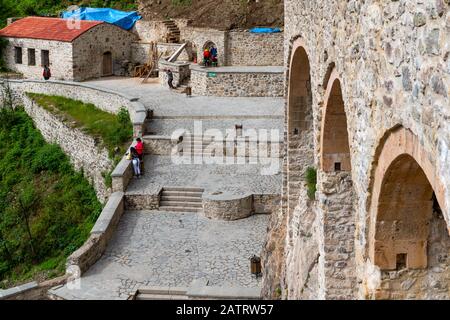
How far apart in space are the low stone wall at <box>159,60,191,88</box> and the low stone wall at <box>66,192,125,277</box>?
11.4 m

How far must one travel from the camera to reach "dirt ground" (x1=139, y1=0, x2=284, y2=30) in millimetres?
30719

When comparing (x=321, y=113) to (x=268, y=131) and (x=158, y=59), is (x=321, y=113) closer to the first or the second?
(x=268, y=131)

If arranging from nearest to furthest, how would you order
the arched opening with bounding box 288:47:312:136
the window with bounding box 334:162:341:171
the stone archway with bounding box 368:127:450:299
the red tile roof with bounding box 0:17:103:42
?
the stone archway with bounding box 368:127:450:299, the window with bounding box 334:162:341:171, the arched opening with bounding box 288:47:312:136, the red tile roof with bounding box 0:17:103:42

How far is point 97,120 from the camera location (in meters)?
24.3

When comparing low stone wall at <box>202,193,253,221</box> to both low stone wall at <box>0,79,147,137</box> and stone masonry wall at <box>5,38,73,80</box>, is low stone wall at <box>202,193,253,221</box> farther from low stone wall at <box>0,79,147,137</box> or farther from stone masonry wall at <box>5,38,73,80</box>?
stone masonry wall at <box>5,38,73,80</box>

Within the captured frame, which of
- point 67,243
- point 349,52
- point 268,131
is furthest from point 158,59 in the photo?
point 349,52

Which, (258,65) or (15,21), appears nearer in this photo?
(258,65)

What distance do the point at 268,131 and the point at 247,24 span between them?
35.2 ft

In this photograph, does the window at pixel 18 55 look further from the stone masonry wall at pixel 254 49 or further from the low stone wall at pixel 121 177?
the low stone wall at pixel 121 177

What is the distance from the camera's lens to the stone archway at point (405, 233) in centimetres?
490

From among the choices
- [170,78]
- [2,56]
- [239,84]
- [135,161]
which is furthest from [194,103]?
[2,56]

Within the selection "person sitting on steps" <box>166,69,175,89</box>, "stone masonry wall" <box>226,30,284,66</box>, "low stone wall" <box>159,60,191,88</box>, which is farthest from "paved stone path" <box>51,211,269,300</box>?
"stone masonry wall" <box>226,30,284,66</box>

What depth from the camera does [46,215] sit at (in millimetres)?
20953
